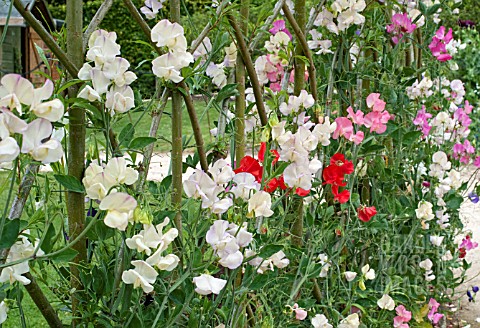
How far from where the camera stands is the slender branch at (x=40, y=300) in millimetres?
1195

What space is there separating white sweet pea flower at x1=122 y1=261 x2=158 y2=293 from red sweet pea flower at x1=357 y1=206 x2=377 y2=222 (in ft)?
3.78

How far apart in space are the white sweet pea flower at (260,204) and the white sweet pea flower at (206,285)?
188 millimetres

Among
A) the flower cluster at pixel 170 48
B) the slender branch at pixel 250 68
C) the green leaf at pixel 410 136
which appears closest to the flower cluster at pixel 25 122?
the flower cluster at pixel 170 48

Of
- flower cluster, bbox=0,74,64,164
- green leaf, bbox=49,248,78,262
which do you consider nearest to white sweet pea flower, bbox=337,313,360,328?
green leaf, bbox=49,248,78,262

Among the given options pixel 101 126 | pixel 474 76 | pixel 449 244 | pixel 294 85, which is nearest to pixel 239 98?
pixel 294 85

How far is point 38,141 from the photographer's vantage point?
0.89 metres

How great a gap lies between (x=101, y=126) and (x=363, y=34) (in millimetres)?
1409

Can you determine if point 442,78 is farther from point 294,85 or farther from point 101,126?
point 101,126

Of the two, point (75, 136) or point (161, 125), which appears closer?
point (75, 136)

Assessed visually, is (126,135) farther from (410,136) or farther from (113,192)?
(410,136)

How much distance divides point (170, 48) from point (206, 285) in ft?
1.25

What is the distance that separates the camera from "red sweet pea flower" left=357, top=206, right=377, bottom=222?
6.96ft

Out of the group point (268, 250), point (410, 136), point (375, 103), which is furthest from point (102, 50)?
point (410, 136)

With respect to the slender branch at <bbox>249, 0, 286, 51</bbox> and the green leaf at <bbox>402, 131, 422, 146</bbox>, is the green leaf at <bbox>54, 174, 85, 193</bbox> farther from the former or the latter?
the green leaf at <bbox>402, 131, 422, 146</bbox>
